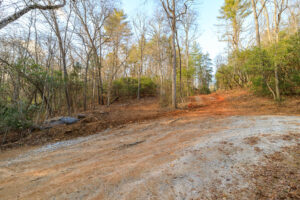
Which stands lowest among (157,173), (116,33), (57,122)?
(157,173)

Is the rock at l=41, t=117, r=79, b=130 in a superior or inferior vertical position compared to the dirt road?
superior

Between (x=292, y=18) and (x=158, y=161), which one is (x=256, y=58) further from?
(x=292, y=18)

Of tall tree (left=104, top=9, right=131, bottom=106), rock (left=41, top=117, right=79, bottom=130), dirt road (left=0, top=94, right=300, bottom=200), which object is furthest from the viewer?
tall tree (left=104, top=9, right=131, bottom=106)

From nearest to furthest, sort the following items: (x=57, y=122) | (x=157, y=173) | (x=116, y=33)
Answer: (x=157, y=173) < (x=57, y=122) < (x=116, y=33)

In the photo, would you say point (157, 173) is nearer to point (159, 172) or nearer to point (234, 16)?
point (159, 172)

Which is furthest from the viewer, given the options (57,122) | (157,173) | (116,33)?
(116,33)

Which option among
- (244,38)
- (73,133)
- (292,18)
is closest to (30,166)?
(73,133)

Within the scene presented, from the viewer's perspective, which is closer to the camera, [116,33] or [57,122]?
[57,122]

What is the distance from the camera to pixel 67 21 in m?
8.12

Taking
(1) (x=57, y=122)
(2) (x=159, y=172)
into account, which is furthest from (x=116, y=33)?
(2) (x=159, y=172)

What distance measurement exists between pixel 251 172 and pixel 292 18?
54.4 ft

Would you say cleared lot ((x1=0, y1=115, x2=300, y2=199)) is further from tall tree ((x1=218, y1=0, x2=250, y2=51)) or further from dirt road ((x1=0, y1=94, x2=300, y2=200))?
tall tree ((x1=218, y1=0, x2=250, y2=51))

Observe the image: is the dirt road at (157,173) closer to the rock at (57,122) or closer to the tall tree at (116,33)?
the rock at (57,122)

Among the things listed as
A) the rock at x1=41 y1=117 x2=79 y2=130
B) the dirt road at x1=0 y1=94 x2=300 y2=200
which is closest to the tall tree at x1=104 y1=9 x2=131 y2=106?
the rock at x1=41 y1=117 x2=79 y2=130
